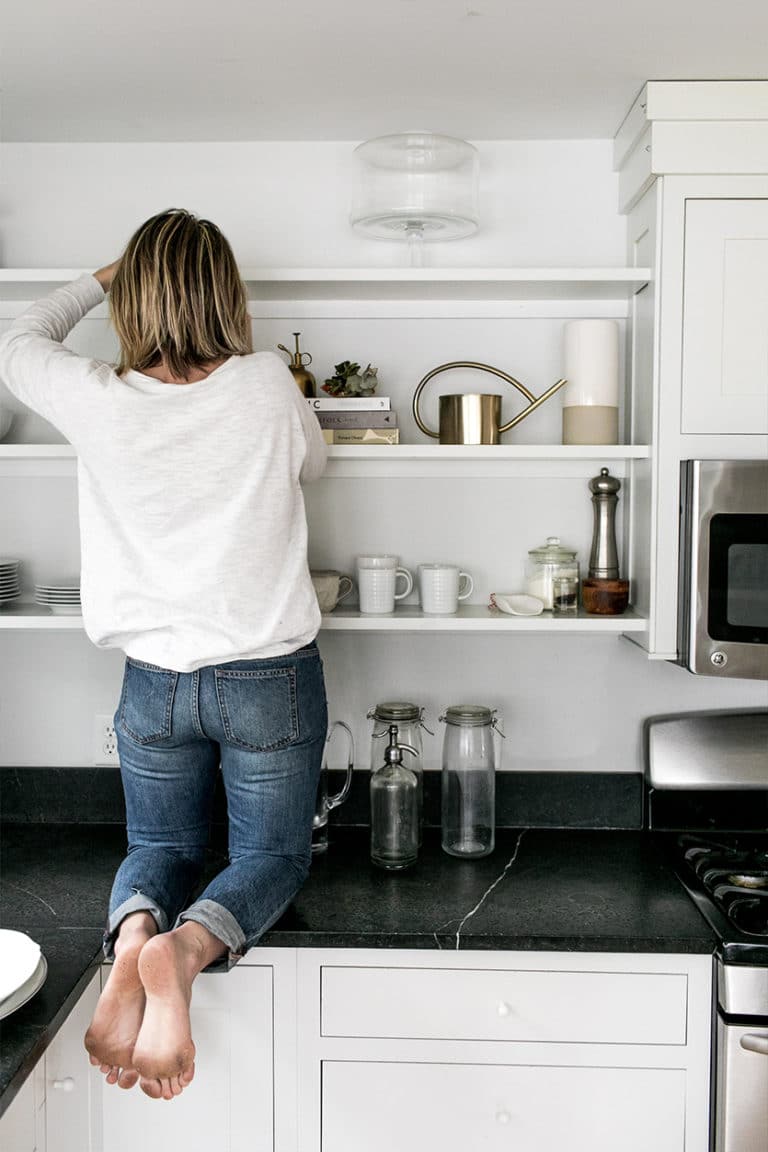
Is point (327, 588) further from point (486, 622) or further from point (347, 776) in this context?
point (347, 776)

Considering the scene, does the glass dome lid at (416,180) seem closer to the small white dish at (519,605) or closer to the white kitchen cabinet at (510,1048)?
the small white dish at (519,605)

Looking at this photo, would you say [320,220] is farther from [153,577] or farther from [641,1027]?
[641,1027]

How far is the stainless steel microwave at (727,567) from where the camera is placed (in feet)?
6.21

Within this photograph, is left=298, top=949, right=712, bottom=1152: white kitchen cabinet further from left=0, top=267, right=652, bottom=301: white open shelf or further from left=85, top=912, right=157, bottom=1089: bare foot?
left=0, top=267, right=652, bottom=301: white open shelf

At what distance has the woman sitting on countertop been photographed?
1.71m

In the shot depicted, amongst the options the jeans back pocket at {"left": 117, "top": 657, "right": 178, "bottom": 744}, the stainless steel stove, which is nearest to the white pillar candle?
the stainless steel stove

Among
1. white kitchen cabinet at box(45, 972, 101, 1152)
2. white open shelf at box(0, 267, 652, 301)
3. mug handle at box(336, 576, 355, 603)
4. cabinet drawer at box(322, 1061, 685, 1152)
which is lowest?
cabinet drawer at box(322, 1061, 685, 1152)

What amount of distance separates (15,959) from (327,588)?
0.87 m

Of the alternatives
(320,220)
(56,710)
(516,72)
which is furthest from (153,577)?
(516,72)

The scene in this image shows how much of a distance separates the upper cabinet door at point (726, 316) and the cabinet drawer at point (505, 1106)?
1.18m

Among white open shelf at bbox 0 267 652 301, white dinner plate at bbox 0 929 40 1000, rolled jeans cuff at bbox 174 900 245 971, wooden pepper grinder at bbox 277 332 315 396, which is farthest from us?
wooden pepper grinder at bbox 277 332 315 396

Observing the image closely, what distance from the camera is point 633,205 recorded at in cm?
214

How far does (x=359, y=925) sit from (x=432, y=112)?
1.54m

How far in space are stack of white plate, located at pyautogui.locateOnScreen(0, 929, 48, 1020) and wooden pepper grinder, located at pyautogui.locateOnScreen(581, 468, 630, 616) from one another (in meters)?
1.19
